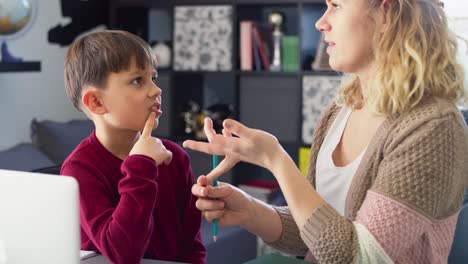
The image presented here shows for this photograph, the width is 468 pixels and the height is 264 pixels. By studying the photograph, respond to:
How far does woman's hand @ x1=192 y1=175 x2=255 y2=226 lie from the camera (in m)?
1.51

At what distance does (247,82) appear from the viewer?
395 centimetres

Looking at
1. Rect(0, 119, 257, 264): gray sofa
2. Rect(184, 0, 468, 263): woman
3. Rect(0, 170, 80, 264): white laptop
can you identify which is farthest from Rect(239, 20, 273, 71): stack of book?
Rect(0, 170, 80, 264): white laptop

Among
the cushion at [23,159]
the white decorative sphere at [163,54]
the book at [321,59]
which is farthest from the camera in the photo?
the white decorative sphere at [163,54]

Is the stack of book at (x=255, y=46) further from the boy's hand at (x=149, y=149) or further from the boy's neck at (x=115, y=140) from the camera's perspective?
the boy's hand at (x=149, y=149)

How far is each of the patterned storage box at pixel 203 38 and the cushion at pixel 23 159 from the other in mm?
1102

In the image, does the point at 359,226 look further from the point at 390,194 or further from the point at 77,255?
the point at 77,255

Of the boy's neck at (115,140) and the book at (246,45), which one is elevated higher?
the book at (246,45)

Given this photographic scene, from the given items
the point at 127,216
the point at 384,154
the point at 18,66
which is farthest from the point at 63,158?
the point at 384,154

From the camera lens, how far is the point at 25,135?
365 centimetres

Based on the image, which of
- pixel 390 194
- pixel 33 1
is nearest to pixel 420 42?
pixel 390 194

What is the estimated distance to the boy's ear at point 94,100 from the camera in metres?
1.59

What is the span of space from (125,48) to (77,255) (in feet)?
1.96

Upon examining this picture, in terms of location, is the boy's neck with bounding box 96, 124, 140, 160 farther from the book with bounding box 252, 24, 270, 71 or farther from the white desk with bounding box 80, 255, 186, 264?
the book with bounding box 252, 24, 270, 71

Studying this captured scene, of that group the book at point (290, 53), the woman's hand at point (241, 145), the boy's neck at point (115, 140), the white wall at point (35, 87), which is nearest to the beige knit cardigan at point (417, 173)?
the woman's hand at point (241, 145)
